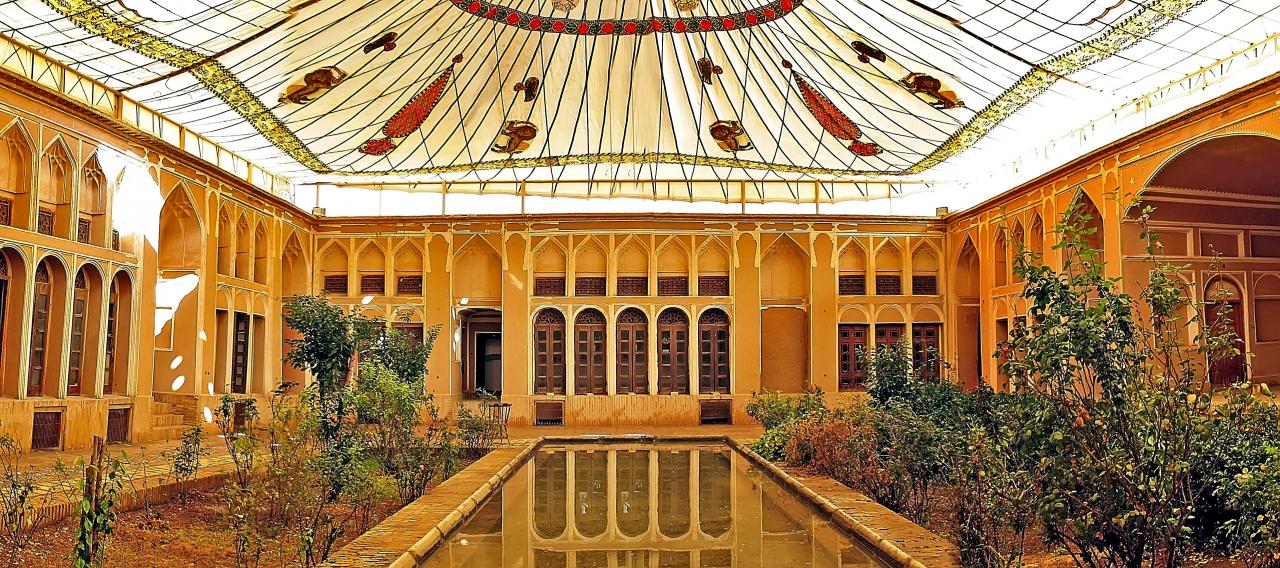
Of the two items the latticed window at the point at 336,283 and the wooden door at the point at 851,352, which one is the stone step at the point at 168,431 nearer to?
the latticed window at the point at 336,283

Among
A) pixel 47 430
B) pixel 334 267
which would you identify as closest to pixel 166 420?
pixel 47 430

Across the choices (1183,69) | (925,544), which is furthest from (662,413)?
(925,544)

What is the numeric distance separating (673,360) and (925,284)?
19.8 ft

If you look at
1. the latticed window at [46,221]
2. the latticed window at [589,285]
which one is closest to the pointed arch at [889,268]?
the latticed window at [589,285]

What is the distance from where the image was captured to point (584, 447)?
A: 18.0 metres

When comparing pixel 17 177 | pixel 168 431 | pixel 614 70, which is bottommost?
pixel 168 431

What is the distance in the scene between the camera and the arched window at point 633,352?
2264 cm

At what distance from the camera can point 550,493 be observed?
11.5 metres

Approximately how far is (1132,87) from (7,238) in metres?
15.9

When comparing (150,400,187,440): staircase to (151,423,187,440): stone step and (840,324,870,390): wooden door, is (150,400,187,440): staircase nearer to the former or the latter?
(151,423,187,440): stone step

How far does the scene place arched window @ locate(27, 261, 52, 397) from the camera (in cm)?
1391

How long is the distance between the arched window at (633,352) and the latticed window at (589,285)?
2.52 feet

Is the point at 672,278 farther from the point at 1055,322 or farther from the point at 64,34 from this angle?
the point at 1055,322

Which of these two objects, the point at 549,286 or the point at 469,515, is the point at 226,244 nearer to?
the point at 549,286
